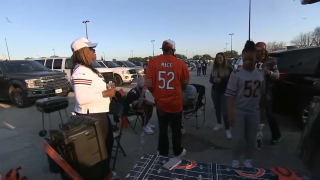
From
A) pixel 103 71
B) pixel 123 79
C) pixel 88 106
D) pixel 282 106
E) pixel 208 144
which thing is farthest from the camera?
pixel 123 79

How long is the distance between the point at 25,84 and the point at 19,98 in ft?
2.17

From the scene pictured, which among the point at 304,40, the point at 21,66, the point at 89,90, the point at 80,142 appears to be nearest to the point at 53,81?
the point at 21,66

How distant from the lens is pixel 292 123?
5195 mm

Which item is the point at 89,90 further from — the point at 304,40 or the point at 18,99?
the point at 304,40

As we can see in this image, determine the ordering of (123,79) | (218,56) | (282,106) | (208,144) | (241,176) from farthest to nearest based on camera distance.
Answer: (123,79) < (282,106) < (218,56) < (208,144) < (241,176)

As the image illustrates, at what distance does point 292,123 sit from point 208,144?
2.36 metres

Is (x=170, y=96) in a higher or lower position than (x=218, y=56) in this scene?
lower

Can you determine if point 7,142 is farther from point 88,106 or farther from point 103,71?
point 103,71

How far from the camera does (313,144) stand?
2.09 meters

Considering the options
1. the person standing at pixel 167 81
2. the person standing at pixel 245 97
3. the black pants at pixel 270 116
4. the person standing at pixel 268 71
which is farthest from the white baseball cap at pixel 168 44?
the black pants at pixel 270 116

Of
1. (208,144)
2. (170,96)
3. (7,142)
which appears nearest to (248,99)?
(170,96)

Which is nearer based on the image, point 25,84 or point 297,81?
point 297,81

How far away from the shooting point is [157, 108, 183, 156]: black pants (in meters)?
3.17

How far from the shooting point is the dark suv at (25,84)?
319 inches
